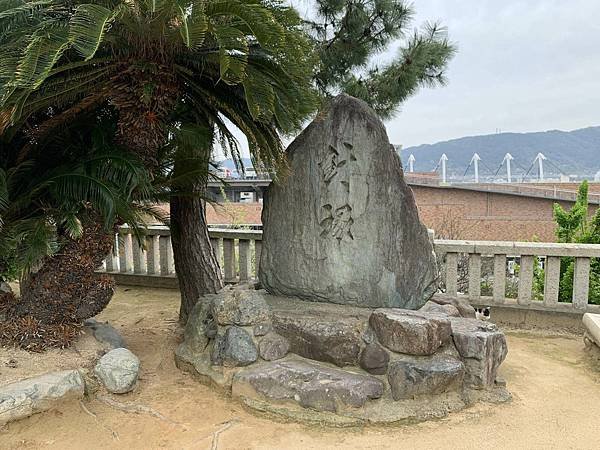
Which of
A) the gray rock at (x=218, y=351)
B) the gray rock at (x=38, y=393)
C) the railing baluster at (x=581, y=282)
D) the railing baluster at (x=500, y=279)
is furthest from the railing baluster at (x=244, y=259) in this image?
the railing baluster at (x=581, y=282)

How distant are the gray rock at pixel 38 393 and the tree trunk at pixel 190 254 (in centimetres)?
189

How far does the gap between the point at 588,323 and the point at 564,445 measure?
183cm

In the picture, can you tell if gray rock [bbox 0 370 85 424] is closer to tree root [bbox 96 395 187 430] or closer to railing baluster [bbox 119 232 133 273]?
tree root [bbox 96 395 187 430]

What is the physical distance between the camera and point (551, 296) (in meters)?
4.83

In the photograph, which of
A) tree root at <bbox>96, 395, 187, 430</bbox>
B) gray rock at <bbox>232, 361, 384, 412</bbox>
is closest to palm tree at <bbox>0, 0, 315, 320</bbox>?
gray rock at <bbox>232, 361, 384, 412</bbox>

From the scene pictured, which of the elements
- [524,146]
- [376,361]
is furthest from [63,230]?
[524,146]

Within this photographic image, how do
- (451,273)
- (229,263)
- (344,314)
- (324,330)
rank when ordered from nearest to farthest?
1. (324,330)
2. (344,314)
3. (451,273)
4. (229,263)

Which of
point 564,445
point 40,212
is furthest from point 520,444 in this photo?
point 40,212

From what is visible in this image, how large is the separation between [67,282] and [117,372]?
76 cm

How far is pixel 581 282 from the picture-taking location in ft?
15.5

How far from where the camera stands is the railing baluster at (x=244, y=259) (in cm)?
584

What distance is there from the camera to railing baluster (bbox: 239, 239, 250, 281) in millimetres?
5836

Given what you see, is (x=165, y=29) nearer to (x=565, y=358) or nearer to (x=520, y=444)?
(x=520, y=444)

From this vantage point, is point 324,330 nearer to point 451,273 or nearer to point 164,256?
point 451,273
